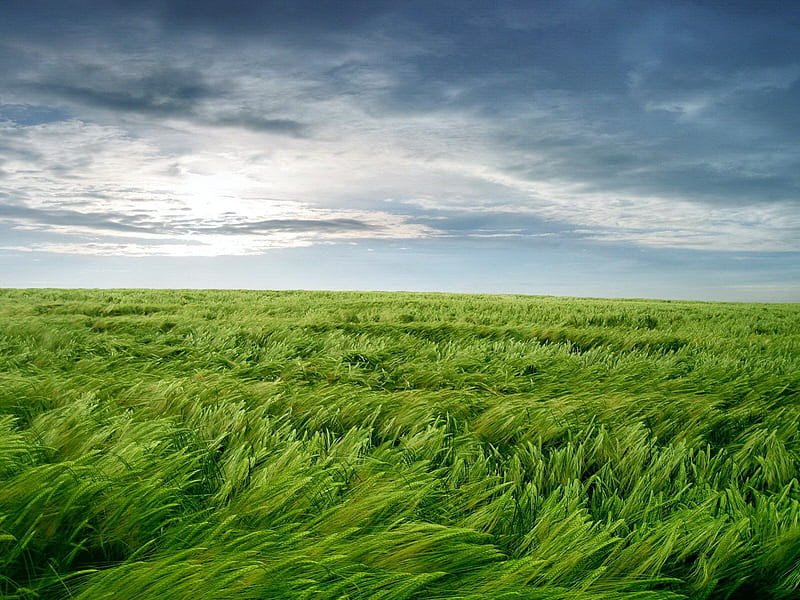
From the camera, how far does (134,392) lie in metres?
2.63

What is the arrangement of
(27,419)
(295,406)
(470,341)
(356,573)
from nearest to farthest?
(356,573) < (27,419) < (295,406) < (470,341)

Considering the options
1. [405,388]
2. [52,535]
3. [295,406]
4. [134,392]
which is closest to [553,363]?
[405,388]

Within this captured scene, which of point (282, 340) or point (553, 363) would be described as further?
point (282, 340)

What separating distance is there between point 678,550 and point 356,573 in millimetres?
873

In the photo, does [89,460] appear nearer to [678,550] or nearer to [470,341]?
[678,550]

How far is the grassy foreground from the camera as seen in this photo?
1.07 metres

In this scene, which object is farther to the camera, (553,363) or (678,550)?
(553,363)

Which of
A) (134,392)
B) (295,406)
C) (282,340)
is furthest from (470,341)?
(134,392)

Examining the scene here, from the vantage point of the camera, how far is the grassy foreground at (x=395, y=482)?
107 centimetres

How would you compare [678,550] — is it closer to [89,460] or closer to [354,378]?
[89,460]

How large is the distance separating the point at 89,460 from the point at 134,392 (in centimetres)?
117

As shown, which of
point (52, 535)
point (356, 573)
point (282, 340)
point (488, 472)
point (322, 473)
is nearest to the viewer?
point (356, 573)

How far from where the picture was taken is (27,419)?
2.27m

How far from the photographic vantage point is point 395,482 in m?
1.48
